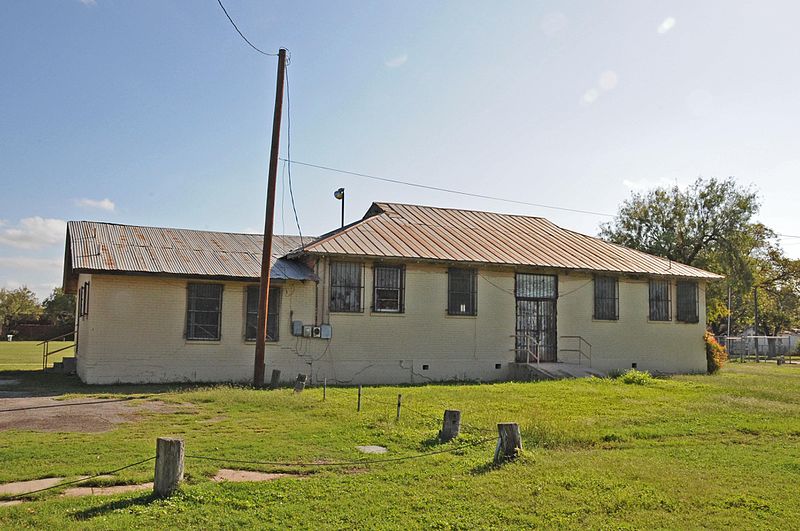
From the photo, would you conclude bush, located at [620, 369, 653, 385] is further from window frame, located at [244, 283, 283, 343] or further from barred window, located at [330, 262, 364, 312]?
window frame, located at [244, 283, 283, 343]

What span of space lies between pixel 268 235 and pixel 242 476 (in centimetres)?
1039

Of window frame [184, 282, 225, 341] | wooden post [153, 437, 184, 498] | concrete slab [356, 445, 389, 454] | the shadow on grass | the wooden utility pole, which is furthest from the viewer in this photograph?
window frame [184, 282, 225, 341]

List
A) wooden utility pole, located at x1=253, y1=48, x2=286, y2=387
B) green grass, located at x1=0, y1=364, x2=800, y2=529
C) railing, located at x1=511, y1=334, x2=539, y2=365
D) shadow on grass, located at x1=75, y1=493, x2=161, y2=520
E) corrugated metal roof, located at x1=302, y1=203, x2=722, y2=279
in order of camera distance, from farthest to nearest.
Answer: railing, located at x1=511, y1=334, x2=539, y2=365 < corrugated metal roof, located at x1=302, y1=203, x2=722, y2=279 < wooden utility pole, located at x1=253, y1=48, x2=286, y2=387 < green grass, located at x1=0, y1=364, x2=800, y2=529 < shadow on grass, located at x1=75, y1=493, x2=161, y2=520

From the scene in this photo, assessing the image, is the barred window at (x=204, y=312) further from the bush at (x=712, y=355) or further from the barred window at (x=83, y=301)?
the bush at (x=712, y=355)

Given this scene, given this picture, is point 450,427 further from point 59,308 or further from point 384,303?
point 59,308

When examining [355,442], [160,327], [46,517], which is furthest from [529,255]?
[46,517]

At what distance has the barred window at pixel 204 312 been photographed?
1986 centimetres

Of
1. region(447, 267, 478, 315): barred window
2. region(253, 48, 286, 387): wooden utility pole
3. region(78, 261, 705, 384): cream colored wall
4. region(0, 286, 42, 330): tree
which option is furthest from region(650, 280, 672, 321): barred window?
region(0, 286, 42, 330): tree

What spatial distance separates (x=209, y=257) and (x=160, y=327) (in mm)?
2712

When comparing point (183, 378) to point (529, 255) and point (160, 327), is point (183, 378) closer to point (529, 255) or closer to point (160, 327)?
point (160, 327)

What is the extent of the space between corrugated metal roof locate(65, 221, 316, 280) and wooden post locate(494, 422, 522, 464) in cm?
1187

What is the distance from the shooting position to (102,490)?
7887 mm

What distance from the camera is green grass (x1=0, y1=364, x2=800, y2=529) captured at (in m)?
7.12

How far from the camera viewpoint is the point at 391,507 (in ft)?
24.4
